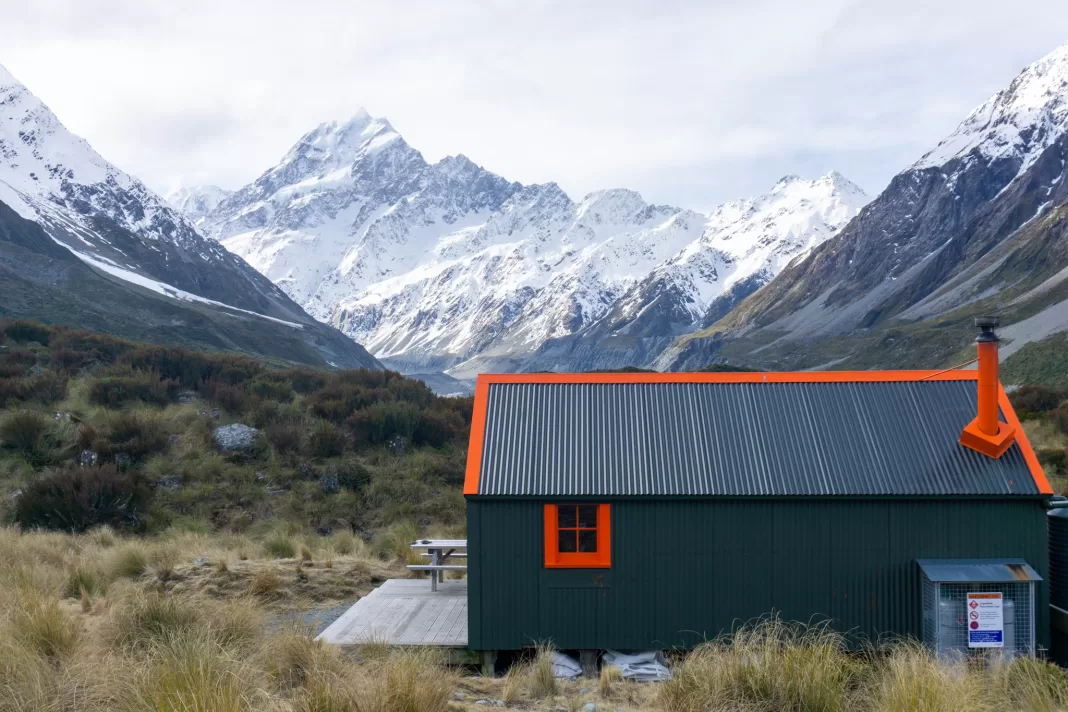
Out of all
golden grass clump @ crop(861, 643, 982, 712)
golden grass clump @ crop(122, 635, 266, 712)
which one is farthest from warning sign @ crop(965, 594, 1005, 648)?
golden grass clump @ crop(122, 635, 266, 712)

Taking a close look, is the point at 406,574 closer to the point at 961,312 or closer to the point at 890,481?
the point at 890,481

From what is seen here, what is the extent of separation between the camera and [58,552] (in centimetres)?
1235

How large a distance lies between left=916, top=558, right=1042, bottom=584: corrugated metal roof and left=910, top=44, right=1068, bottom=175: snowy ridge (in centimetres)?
15397

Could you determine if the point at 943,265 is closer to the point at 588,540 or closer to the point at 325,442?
the point at 325,442

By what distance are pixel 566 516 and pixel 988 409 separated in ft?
14.6

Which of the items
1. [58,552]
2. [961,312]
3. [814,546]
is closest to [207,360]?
[58,552]

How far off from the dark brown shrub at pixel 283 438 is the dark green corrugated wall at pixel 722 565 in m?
10.4

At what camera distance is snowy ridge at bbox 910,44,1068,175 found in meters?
152

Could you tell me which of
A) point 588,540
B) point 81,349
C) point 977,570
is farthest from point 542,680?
point 81,349

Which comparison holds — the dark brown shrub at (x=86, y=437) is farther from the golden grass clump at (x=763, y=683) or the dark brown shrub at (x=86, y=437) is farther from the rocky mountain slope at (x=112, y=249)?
the rocky mountain slope at (x=112, y=249)

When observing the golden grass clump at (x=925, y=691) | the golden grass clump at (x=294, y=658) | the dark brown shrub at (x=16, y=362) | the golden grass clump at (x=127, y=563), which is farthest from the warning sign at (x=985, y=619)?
the dark brown shrub at (x=16, y=362)

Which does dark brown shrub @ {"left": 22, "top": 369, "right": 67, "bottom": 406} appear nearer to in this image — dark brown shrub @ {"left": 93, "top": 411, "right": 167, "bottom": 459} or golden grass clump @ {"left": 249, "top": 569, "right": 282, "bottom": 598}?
dark brown shrub @ {"left": 93, "top": 411, "right": 167, "bottom": 459}

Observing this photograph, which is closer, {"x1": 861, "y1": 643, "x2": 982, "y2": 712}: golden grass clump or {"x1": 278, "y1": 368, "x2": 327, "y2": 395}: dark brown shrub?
{"x1": 861, "y1": 643, "x2": 982, "y2": 712}: golden grass clump

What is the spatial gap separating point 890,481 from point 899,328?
103 m
